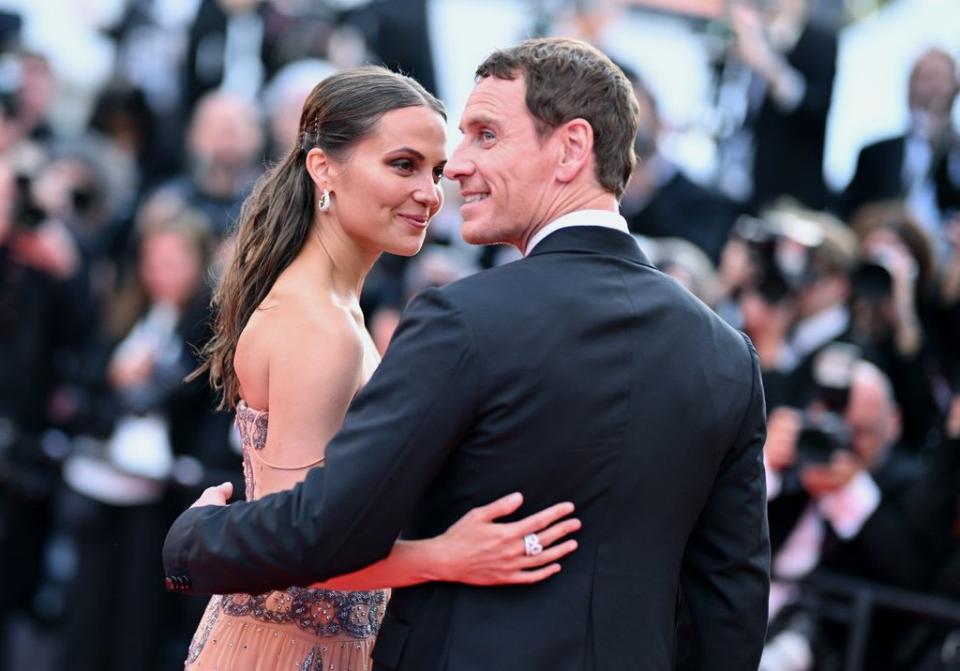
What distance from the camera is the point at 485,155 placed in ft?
9.32

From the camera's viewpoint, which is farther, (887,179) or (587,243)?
(887,179)

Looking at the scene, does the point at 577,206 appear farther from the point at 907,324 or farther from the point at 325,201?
the point at 907,324

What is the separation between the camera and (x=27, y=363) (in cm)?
654

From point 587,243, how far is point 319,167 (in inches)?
26.5

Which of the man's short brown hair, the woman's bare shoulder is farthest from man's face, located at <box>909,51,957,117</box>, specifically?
the woman's bare shoulder

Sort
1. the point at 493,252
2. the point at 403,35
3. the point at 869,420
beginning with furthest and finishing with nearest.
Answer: the point at 403,35, the point at 493,252, the point at 869,420

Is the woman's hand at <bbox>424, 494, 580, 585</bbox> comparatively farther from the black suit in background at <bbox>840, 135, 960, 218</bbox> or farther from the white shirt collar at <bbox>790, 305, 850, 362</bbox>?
the black suit in background at <bbox>840, 135, 960, 218</bbox>

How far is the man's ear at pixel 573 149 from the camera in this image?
279 cm

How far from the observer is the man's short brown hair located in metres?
2.78

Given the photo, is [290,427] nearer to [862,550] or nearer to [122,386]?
[862,550]

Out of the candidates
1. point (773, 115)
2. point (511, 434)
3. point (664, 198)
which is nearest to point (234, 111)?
point (664, 198)

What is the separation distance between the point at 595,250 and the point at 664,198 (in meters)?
3.89

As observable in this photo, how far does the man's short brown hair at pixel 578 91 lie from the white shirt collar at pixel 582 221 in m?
0.06

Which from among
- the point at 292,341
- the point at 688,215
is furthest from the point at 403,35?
the point at 292,341
